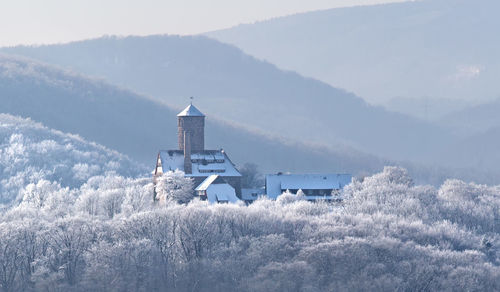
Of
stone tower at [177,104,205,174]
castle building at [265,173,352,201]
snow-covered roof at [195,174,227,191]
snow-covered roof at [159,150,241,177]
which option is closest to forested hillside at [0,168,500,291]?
snow-covered roof at [195,174,227,191]

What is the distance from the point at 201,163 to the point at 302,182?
14352mm

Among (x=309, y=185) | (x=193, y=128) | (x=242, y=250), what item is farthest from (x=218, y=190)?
(x=242, y=250)

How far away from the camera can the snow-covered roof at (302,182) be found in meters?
148

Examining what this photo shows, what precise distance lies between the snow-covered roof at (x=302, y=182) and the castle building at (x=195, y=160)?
673cm

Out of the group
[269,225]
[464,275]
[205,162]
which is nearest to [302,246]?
[269,225]

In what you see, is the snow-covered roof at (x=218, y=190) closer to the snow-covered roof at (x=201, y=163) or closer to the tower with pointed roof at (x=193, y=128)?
the snow-covered roof at (x=201, y=163)

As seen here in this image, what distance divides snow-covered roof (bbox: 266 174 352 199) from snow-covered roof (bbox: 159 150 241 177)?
7200mm

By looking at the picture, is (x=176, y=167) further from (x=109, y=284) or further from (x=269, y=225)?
(x=109, y=284)

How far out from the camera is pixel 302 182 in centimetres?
14962

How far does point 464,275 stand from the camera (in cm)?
10462

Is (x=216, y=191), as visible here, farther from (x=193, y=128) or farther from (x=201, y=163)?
(x=193, y=128)

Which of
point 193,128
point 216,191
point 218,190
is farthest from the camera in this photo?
point 193,128

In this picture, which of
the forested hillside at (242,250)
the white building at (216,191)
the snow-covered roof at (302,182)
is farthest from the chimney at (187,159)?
the snow-covered roof at (302,182)

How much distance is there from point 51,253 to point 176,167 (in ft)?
121
